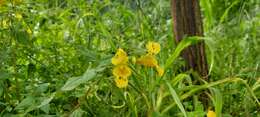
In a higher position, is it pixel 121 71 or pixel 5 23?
pixel 5 23

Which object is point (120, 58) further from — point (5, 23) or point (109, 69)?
point (5, 23)

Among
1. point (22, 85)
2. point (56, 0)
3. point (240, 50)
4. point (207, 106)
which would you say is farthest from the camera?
point (56, 0)

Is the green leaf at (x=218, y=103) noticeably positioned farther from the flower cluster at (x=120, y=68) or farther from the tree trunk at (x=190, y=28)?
the tree trunk at (x=190, y=28)

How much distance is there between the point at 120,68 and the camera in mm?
1179

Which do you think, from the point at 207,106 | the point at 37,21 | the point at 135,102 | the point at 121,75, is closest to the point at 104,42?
the point at 37,21

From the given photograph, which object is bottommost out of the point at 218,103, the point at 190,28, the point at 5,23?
the point at 218,103

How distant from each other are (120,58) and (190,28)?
2.32ft

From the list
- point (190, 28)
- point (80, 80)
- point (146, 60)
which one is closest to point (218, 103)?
point (146, 60)

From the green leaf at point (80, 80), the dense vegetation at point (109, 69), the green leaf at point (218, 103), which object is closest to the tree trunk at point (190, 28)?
the dense vegetation at point (109, 69)

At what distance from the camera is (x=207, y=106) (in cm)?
166

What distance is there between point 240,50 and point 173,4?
45 cm

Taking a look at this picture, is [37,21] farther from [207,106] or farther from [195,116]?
[195,116]

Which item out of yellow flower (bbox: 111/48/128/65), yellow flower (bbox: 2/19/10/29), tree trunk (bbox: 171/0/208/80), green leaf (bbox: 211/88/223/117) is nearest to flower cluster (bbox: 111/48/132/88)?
yellow flower (bbox: 111/48/128/65)

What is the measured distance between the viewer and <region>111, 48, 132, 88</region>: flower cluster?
3.81ft
